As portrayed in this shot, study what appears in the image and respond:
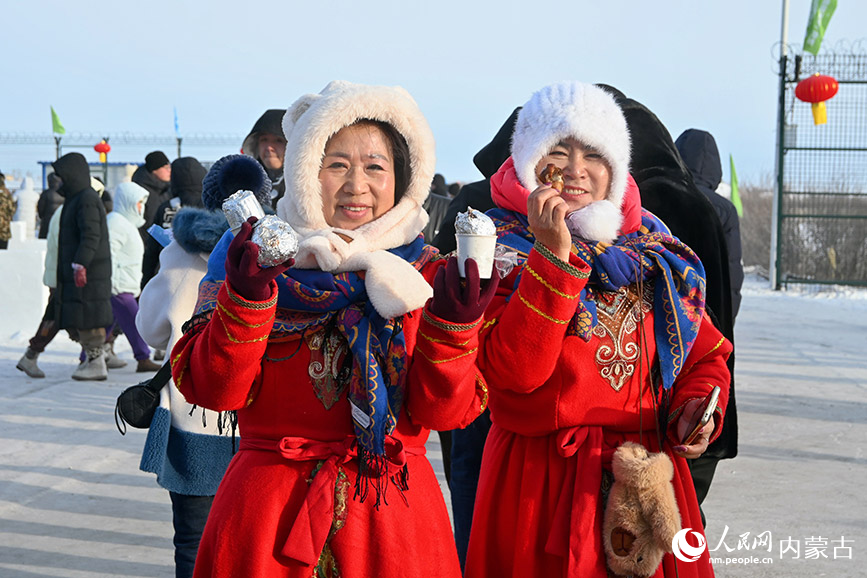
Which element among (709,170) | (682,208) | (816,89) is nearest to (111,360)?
(709,170)

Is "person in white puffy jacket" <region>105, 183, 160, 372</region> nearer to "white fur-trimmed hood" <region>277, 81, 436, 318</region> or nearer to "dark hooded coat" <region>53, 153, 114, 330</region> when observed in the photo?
"dark hooded coat" <region>53, 153, 114, 330</region>

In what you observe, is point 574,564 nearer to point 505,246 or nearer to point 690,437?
point 690,437

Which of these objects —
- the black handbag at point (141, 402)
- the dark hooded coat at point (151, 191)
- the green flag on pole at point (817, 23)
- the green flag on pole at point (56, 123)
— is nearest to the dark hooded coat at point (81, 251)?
the dark hooded coat at point (151, 191)

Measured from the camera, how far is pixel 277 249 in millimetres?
1798

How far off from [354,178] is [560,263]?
1.78ft

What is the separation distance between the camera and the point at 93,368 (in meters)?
8.73

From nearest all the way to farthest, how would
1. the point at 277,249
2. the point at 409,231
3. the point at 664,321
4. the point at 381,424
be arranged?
the point at 277,249
the point at 381,424
the point at 409,231
the point at 664,321

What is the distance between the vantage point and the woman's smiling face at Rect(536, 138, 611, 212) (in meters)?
2.57

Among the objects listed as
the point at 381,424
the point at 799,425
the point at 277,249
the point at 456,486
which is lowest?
the point at 799,425

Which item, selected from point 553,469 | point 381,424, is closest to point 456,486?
point 553,469

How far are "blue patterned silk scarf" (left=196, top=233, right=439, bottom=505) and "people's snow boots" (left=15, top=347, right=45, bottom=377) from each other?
24.5 ft

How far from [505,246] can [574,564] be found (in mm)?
817

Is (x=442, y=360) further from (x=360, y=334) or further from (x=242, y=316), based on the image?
(x=242, y=316)

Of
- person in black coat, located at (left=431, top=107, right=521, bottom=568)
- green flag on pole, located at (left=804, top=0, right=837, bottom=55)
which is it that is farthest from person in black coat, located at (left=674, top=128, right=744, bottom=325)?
green flag on pole, located at (left=804, top=0, right=837, bottom=55)
